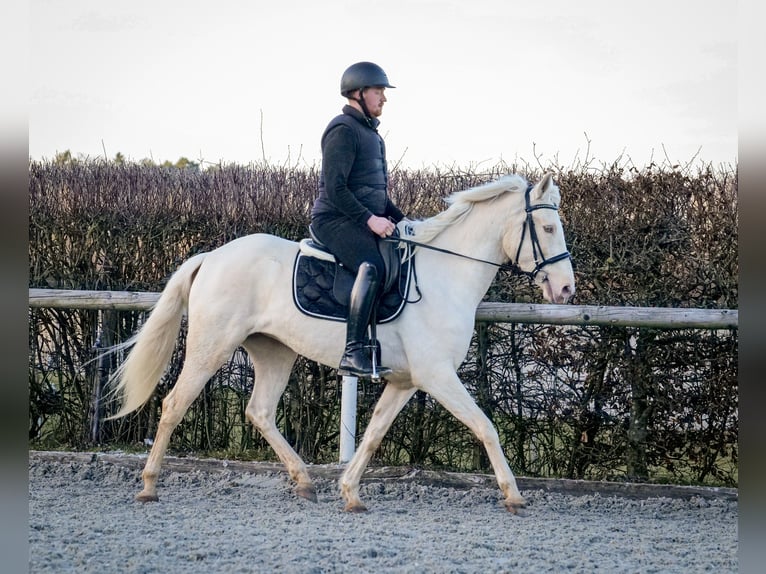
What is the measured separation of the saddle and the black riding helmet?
1.06 m

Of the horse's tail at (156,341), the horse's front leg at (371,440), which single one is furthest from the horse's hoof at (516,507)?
the horse's tail at (156,341)

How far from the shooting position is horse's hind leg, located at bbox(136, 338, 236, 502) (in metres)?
6.30

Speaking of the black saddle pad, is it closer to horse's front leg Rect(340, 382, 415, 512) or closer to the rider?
the rider

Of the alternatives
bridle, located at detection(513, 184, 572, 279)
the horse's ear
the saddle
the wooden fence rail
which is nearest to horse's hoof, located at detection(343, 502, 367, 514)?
the saddle

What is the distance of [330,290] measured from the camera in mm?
6094

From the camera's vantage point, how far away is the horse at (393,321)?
588cm

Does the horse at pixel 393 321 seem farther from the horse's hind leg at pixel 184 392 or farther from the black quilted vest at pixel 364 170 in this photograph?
the black quilted vest at pixel 364 170

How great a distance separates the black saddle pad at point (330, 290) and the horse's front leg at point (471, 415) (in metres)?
0.54

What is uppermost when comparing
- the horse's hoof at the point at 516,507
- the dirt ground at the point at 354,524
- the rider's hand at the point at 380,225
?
the rider's hand at the point at 380,225

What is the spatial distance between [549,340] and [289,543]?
9.03 feet

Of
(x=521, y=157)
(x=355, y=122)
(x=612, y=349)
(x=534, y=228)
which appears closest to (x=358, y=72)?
(x=355, y=122)

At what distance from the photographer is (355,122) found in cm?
608
